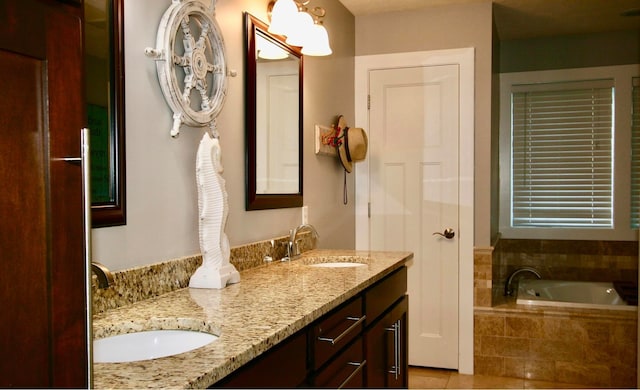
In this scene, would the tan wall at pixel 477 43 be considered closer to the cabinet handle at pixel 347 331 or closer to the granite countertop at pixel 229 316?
the granite countertop at pixel 229 316

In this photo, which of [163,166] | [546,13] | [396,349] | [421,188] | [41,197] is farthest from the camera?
[546,13]

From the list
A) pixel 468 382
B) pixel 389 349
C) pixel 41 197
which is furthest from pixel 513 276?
pixel 41 197

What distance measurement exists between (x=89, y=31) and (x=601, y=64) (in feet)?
14.0

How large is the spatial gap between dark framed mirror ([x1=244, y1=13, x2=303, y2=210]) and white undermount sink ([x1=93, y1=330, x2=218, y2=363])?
1.03 metres

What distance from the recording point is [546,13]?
3941 mm

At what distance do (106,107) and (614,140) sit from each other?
419 centimetres

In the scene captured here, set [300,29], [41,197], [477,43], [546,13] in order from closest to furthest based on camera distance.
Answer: [41,197], [300,29], [477,43], [546,13]

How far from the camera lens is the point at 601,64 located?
4.50 meters

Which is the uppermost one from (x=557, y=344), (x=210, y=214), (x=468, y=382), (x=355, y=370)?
(x=210, y=214)

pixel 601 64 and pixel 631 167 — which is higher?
pixel 601 64

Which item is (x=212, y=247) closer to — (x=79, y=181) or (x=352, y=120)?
(x=79, y=181)

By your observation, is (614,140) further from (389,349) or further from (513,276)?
(389,349)

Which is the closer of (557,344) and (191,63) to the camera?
(191,63)

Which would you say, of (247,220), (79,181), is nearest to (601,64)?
(247,220)
